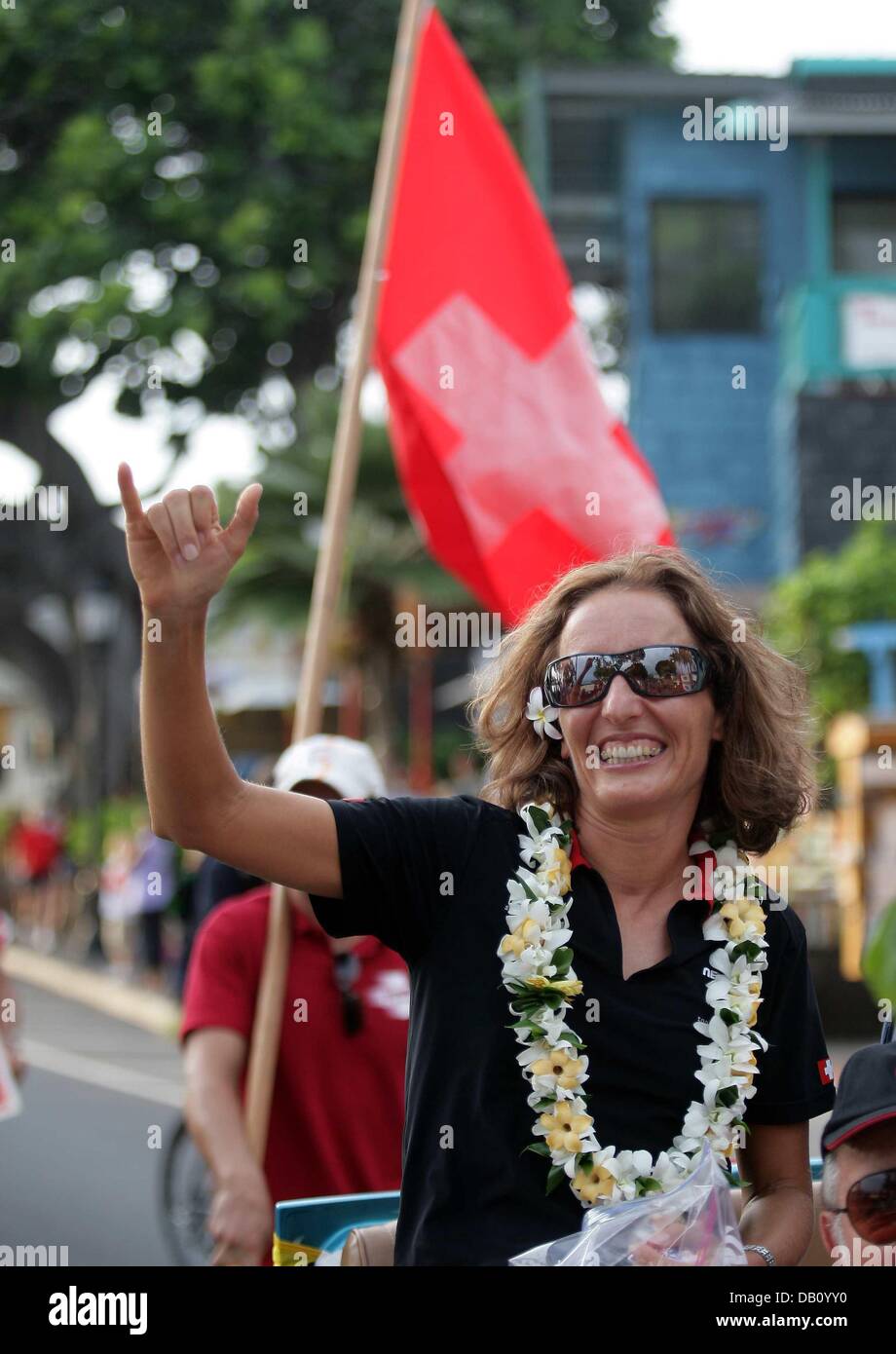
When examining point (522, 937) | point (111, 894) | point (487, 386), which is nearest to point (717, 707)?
point (522, 937)

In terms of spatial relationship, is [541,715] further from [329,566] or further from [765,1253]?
[329,566]

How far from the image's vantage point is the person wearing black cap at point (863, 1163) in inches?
94.9

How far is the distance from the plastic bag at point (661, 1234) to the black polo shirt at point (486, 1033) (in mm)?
99

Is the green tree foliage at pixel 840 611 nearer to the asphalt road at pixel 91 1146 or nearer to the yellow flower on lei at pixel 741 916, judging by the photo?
the asphalt road at pixel 91 1146

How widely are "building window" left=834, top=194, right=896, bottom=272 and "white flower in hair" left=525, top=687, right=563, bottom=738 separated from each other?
17971 millimetres

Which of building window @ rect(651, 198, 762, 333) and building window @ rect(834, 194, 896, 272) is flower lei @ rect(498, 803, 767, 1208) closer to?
building window @ rect(834, 194, 896, 272)

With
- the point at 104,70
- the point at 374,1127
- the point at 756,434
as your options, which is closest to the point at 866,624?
the point at 756,434

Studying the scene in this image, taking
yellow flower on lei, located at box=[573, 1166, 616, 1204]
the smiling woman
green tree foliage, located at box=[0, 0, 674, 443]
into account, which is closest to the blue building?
green tree foliage, located at box=[0, 0, 674, 443]

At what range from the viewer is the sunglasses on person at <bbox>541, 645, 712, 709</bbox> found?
2410 millimetres

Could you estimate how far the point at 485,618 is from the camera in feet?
14.9

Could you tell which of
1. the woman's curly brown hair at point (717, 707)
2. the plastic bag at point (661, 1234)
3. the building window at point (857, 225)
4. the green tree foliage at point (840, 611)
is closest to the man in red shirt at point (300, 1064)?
the woman's curly brown hair at point (717, 707)
